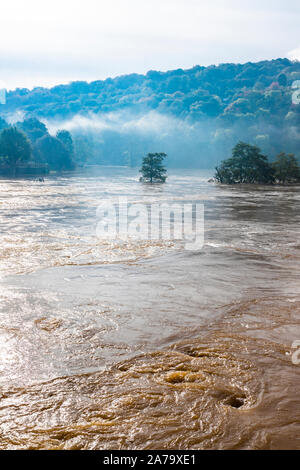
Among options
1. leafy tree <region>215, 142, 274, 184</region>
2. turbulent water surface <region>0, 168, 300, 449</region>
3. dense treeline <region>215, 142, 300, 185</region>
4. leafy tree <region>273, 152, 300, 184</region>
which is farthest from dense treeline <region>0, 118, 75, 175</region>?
turbulent water surface <region>0, 168, 300, 449</region>

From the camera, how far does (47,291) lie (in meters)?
6.54

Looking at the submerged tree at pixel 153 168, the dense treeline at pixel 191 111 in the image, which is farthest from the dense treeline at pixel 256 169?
the dense treeline at pixel 191 111

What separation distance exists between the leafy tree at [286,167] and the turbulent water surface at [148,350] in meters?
31.0

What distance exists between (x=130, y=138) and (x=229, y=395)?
13160cm

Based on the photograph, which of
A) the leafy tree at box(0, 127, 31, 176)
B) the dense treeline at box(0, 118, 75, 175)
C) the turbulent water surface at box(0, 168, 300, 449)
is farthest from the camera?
the dense treeline at box(0, 118, 75, 175)

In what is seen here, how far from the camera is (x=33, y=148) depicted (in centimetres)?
7438

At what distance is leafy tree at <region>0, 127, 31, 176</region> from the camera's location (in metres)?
59.0

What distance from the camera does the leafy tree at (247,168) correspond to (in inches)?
1531

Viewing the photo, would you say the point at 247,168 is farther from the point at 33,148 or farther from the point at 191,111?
the point at 191,111

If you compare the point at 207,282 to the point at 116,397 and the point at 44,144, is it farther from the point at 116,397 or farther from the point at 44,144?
the point at 44,144

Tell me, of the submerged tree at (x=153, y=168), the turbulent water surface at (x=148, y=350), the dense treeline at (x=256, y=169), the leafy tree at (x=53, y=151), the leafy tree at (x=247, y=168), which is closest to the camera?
the turbulent water surface at (x=148, y=350)

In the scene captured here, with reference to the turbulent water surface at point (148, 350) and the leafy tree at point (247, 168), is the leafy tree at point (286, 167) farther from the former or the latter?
the turbulent water surface at point (148, 350)

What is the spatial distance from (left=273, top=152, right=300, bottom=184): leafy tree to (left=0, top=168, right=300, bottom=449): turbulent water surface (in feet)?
102

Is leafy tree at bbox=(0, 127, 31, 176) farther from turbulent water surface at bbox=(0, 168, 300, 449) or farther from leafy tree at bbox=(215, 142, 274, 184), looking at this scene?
turbulent water surface at bbox=(0, 168, 300, 449)
